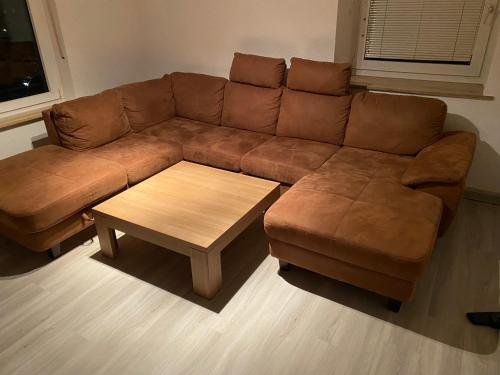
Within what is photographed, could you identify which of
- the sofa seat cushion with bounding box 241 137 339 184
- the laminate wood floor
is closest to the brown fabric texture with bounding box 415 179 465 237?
the laminate wood floor

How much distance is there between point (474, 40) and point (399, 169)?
1.23 metres

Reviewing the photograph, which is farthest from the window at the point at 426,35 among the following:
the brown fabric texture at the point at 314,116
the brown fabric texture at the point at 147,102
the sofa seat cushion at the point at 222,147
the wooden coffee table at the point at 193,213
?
the brown fabric texture at the point at 147,102

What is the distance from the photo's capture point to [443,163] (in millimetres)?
2199

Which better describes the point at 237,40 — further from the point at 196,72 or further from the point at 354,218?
the point at 354,218

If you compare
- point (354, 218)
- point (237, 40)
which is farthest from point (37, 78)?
point (354, 218)

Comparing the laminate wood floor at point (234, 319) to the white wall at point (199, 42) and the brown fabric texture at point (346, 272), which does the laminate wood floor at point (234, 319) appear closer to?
the brown fabric texture at point (346, 272)

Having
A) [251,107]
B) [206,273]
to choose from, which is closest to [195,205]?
[206,273]

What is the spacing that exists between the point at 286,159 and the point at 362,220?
2.98 feet

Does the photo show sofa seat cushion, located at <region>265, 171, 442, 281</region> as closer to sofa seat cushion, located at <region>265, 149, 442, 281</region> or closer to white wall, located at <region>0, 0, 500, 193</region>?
sofa seat cushion, located at <region>265, 149, 442, 281</region>

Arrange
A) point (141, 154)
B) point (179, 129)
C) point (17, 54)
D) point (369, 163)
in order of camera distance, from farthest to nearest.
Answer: point (179, 129) < point (17, 54) < point (141, 154) < point (369, 163)

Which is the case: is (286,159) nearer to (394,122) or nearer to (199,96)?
(394,122)

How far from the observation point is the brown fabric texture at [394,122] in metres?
2.60

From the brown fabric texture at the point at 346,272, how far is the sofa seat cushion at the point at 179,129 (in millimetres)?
1435

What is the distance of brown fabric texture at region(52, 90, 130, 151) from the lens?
275 cm
